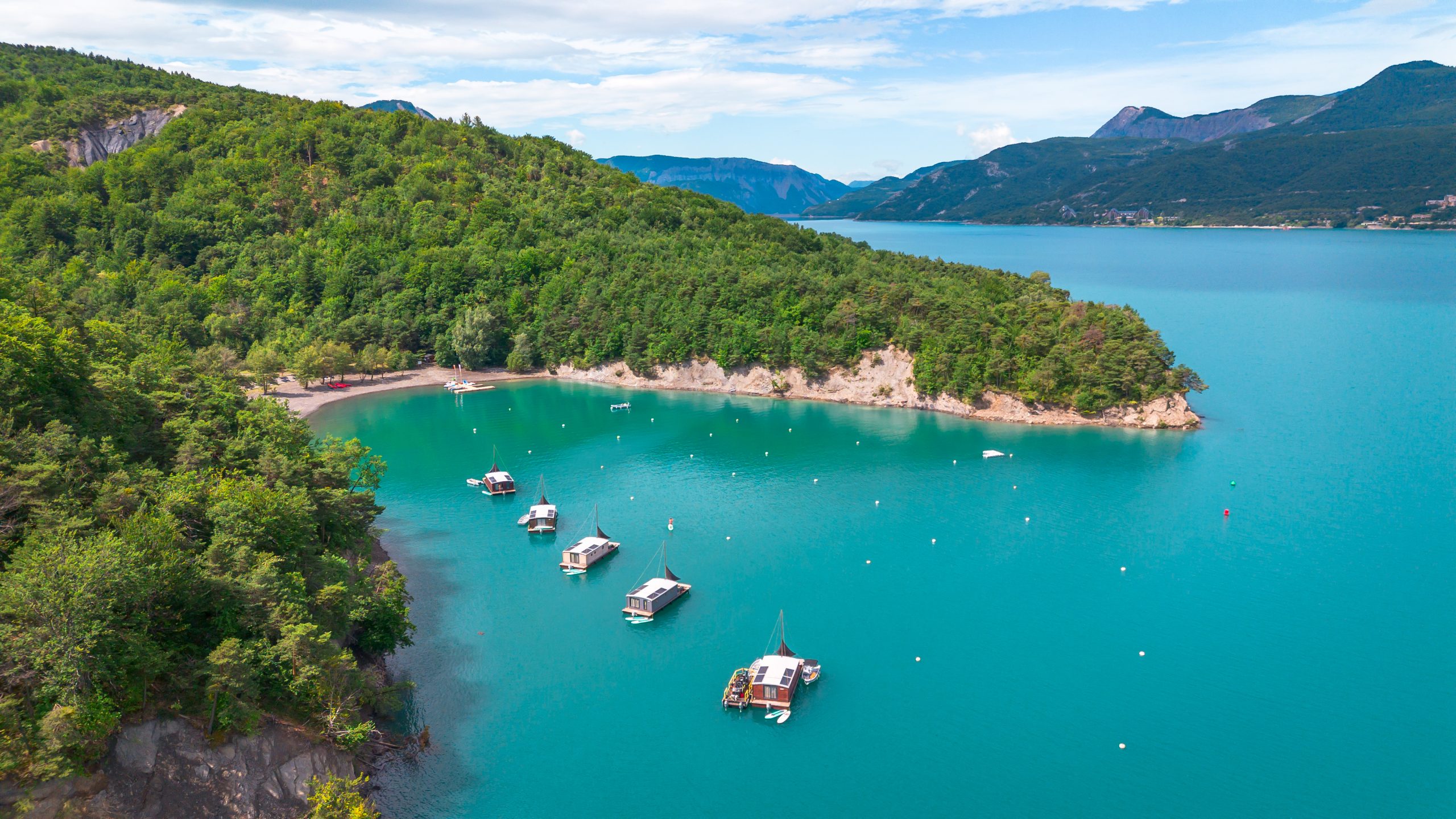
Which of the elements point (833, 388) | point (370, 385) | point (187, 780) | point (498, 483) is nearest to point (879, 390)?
point (833, 388)

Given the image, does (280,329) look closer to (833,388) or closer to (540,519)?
(540,519)

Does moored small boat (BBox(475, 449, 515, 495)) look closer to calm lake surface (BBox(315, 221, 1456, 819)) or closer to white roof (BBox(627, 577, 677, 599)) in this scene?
calm lake surface (BBox(315, 221, 1456, 819))

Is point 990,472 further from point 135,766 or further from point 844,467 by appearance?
point 135,766

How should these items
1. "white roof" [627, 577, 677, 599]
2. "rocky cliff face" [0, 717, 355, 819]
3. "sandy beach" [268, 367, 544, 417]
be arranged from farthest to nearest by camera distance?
"sandy beach" [268, 367, 544, 417] → "white roof" [627, 577, 677, 599] → "rocky cliff face" [0, 717, 355, 819]

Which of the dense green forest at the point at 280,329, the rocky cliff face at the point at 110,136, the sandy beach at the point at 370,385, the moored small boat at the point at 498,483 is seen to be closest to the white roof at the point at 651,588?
the dense green forest at the point at 280,329

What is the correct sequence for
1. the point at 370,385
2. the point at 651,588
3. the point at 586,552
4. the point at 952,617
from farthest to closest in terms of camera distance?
the point at 370,385, the point at 586,552, the point at 651,588, the point at 952,617

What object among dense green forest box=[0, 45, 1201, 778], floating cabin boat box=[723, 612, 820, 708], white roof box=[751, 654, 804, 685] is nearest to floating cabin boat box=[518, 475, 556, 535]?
dense green forest box=[0, 45, 1201, 778]
